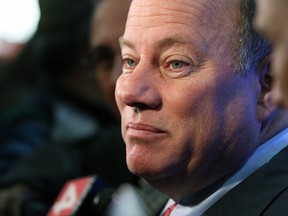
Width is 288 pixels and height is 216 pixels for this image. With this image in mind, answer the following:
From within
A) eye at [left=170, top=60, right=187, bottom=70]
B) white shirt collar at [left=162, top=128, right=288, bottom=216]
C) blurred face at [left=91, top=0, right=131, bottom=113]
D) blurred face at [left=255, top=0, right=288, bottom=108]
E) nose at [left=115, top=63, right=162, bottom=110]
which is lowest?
blurred face at [left=91, top=0, right=131, bottom=113]

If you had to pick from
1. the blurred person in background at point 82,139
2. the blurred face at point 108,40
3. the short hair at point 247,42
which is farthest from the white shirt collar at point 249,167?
the blurred face at point 108,40

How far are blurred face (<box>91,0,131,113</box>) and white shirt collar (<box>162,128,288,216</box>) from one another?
1319mm

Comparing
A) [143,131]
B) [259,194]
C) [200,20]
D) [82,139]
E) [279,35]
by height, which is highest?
[279,35]

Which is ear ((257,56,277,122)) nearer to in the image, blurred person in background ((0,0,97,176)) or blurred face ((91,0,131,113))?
blurred face ((91,0,131,113))

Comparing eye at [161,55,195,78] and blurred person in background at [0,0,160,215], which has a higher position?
eye at [161,55,195,78]

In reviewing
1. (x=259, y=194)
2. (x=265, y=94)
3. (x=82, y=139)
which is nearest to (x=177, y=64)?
(x=265, y=94)

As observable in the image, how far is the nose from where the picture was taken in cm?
166

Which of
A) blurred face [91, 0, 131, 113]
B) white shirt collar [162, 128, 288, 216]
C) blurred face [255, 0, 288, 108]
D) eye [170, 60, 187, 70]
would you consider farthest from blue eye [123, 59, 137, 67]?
blurred face [91, 0, 131, 113]

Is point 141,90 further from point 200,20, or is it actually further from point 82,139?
point 82,139

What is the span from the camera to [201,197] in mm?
1778

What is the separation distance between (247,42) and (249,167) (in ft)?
1.01

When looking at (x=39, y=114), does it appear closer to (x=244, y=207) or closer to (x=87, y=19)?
(x=87, y=19)

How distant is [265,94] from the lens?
174 centimetres

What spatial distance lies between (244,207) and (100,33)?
166 centimetres
